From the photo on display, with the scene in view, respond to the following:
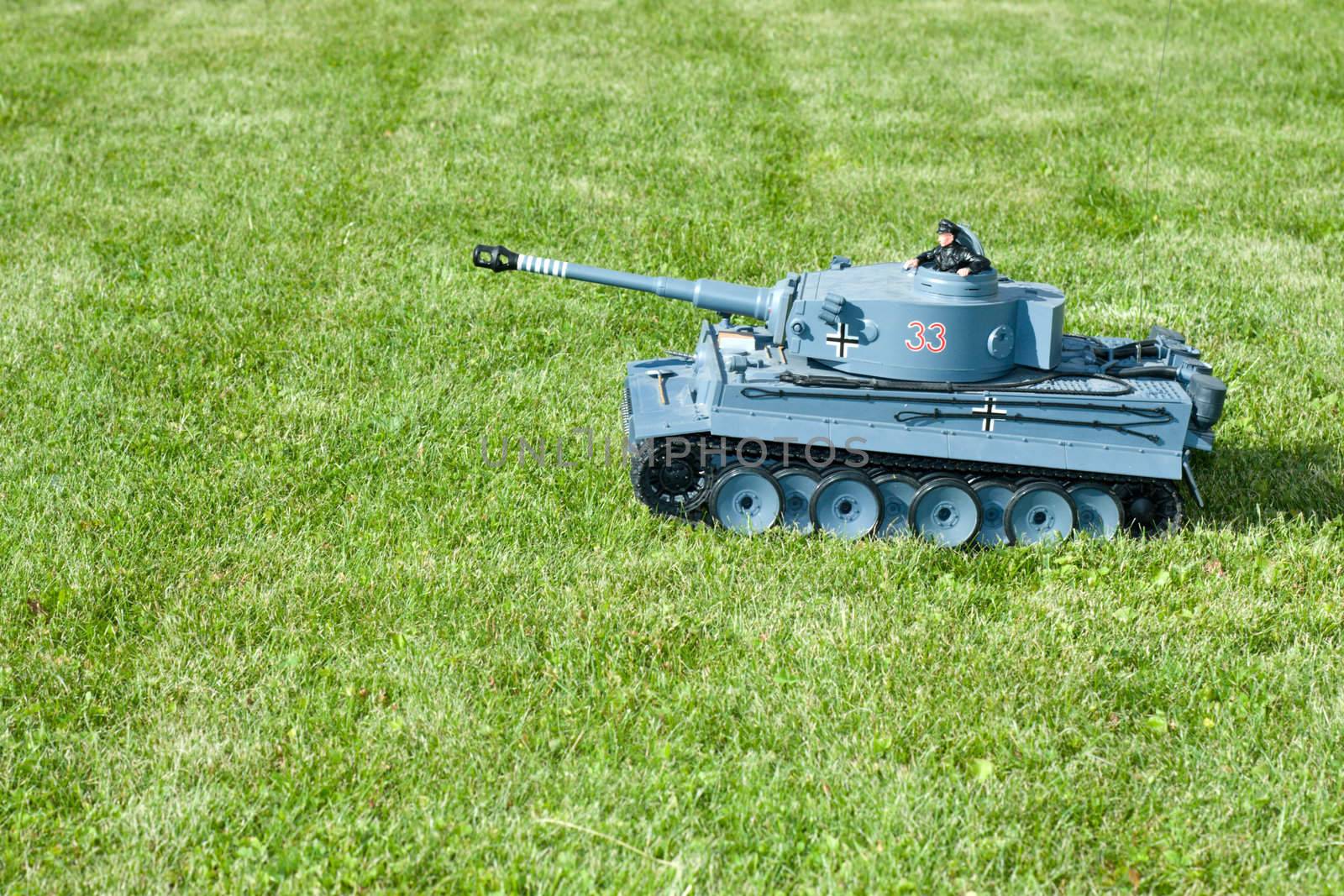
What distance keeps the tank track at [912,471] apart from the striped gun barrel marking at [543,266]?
1306 mm

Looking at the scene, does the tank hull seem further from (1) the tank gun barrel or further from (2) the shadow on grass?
(2) the shadow on grass

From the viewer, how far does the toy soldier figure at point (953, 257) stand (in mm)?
8094

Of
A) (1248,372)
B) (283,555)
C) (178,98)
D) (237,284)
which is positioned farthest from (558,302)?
(178,98)

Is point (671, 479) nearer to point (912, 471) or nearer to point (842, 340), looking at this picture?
point (842, 340)

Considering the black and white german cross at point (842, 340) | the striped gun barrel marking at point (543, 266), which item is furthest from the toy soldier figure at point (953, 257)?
the striped gun barrel marking at point (543, 266)

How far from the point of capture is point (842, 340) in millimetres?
8219

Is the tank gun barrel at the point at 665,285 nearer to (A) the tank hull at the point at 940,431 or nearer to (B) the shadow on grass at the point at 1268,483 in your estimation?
(A) the tank hull at the point at 940,431

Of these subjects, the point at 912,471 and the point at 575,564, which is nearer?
the point at 575,564

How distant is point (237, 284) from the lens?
492 inches

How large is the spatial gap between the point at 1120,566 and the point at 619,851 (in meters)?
3.76

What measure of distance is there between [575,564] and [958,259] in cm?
296

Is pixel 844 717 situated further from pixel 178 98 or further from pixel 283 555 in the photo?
pixel 178 98

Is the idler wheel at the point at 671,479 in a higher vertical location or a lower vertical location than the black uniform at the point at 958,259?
lower

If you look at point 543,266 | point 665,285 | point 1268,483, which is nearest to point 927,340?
point 665,285
